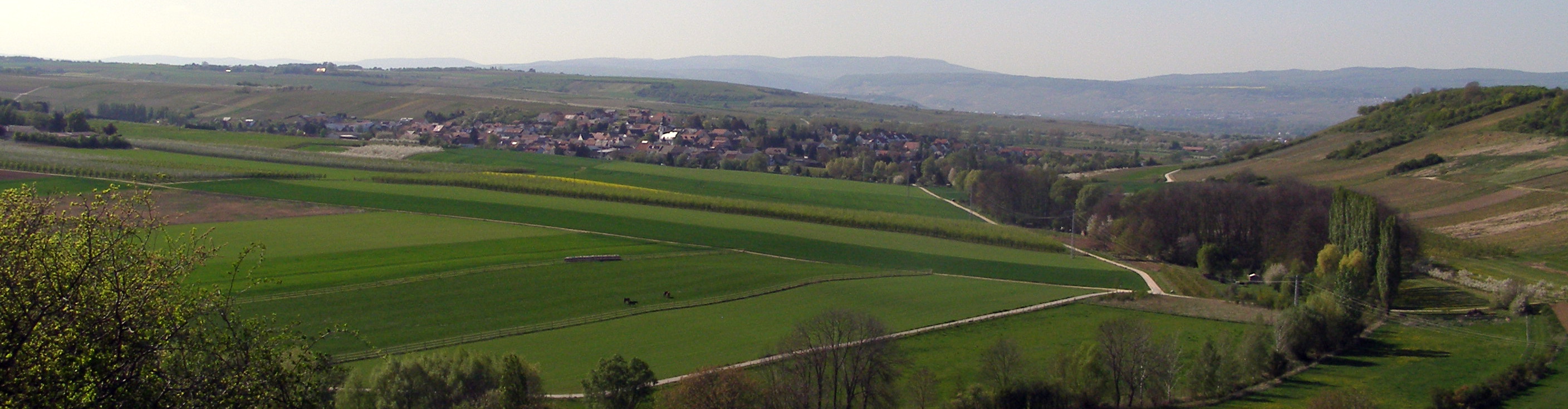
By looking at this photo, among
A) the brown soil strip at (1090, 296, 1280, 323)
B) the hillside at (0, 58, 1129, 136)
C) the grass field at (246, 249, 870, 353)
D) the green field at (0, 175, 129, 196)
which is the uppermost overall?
the hillside at (0, 58, 1129, 136)

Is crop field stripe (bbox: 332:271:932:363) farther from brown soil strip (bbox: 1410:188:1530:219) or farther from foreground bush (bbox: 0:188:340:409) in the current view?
brown soil strip (bbox: 1410:188:1530:219)

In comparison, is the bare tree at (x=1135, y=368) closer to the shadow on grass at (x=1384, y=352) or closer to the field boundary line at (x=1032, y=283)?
the shadow on grass at (x=1384, y=352)

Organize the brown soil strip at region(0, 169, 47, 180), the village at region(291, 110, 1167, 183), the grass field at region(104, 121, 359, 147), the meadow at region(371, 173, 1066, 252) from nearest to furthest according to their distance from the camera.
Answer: the brown soil strip at region(0, 169, 47, 180) → the meadow at region(371, 173, 1066, 252) → the grass field at region(104, 121, 359, 147) → the village at region(291, 110, 1167, 183)

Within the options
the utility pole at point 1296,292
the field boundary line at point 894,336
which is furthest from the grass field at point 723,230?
the utility pole at point 1296,292

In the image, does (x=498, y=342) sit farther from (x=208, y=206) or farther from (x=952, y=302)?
(x=208, y=206)

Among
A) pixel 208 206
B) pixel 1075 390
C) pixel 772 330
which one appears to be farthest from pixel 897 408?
pixel 208 206

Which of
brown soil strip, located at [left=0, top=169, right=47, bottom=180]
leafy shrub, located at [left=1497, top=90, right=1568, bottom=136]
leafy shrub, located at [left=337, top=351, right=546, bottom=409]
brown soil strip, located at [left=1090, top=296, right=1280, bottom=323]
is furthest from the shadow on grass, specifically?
brown soil strip, located at [left=0, top=169, right=47, bottom=180]

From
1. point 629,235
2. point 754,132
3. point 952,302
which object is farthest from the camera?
point 754,132
